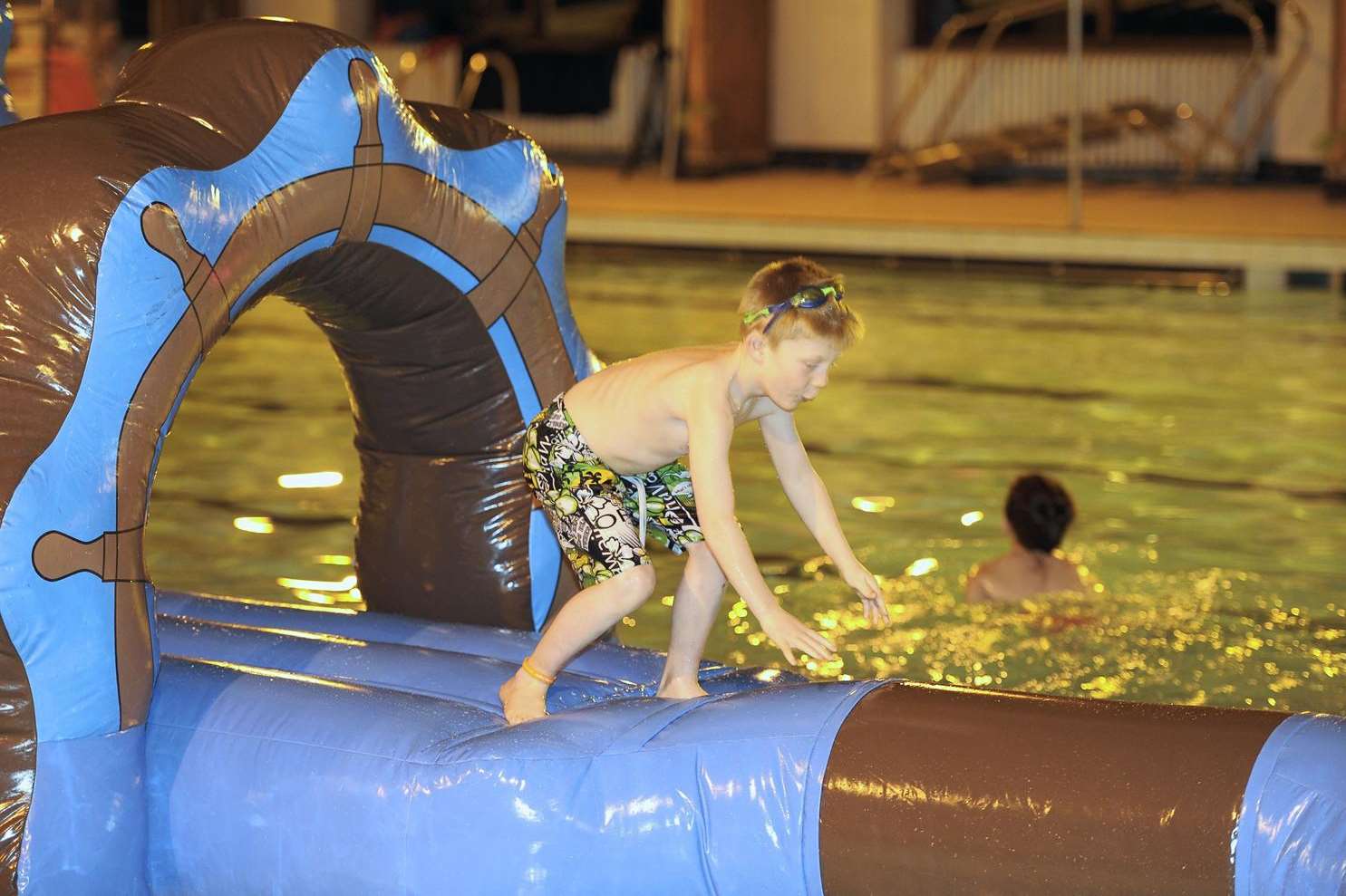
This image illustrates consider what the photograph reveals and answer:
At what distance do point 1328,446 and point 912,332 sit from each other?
275cm

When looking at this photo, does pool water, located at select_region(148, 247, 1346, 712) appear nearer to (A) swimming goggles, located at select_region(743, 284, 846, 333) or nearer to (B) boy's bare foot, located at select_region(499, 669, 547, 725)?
(B) boy's bare foot, located at select_region(499, 669, 547, 725)

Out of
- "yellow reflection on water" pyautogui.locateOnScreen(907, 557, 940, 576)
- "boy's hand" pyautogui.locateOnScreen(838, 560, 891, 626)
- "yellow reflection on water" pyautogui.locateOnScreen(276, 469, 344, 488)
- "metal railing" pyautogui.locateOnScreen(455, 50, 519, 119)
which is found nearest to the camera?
"boy's hand" pyautogui.locateOnScreen(838, 560, 891, 626)

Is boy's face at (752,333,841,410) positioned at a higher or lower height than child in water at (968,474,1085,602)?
higher

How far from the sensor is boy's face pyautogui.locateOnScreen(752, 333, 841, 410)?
320cm

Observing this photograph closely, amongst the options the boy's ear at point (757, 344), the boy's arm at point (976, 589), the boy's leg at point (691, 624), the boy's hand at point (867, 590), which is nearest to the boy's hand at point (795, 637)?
the boy's hand at point (867, 590)

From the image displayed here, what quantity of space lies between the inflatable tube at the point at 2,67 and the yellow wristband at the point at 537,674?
1.74 meters

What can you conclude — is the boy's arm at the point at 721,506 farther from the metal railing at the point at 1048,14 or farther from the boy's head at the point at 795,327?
the metal railing at the point at 1048,14

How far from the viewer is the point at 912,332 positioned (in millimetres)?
9258

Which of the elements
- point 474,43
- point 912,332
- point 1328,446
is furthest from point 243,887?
point 474,43

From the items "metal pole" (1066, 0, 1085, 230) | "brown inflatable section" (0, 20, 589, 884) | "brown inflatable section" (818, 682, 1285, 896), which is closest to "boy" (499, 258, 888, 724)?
"brown inflatable section" (818, 682, 1285, 896)

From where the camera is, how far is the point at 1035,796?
2.78 m

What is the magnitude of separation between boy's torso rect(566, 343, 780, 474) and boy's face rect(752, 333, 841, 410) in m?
0.10

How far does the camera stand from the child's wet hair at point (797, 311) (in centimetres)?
318

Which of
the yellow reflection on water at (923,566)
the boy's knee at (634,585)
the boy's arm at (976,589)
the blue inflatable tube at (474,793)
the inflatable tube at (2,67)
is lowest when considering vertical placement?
the yellow reflection on water at (923,566)
